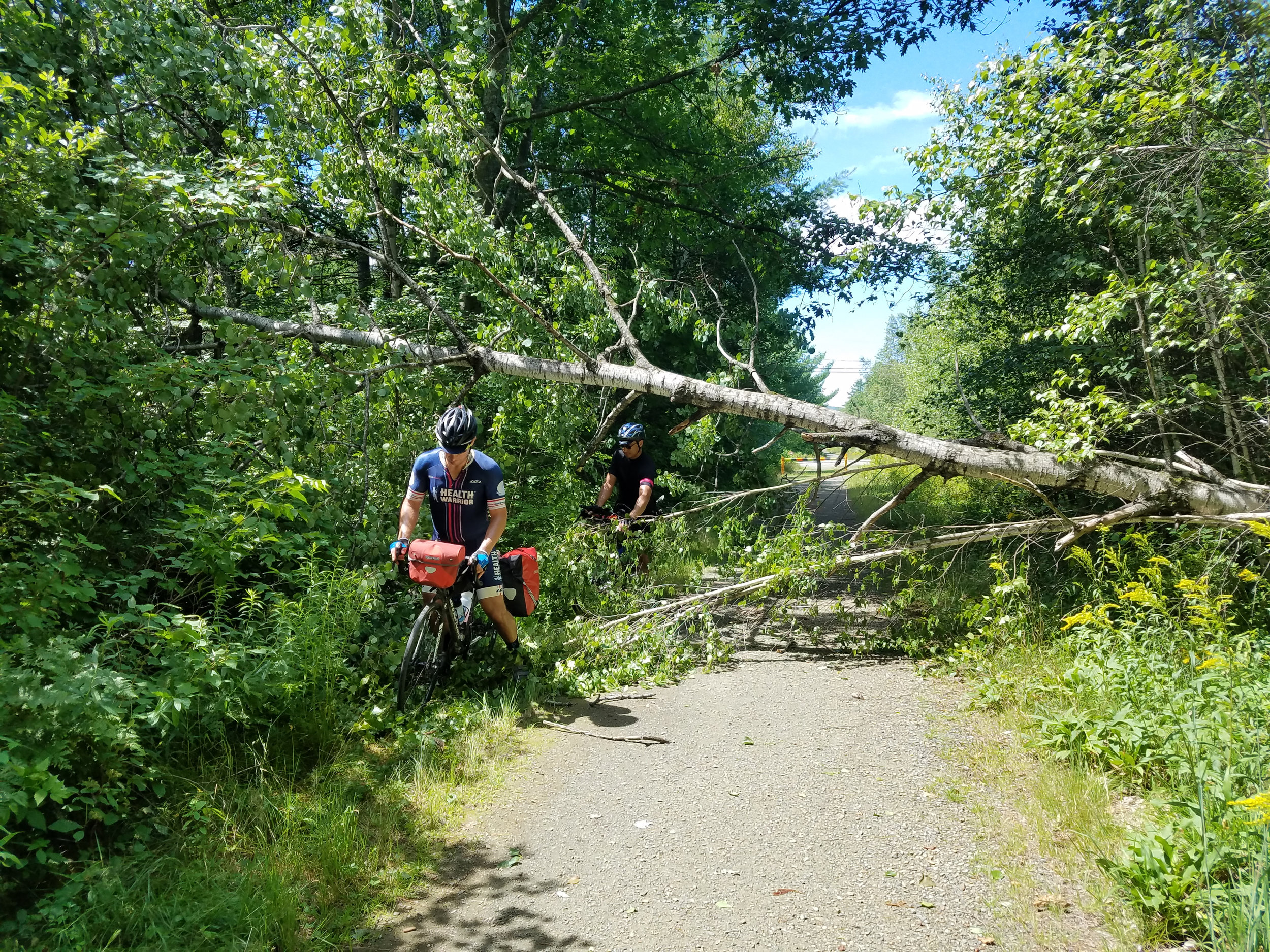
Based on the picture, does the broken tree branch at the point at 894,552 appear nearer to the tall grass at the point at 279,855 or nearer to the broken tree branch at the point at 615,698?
the broken tree branch at the point at 615,698

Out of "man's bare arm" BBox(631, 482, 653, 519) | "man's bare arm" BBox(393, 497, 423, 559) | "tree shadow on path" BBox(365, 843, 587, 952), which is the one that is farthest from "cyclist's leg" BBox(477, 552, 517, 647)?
"man's bare arm" BBox(631, 482, 653, 519)

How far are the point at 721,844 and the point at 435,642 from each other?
239 centimetres

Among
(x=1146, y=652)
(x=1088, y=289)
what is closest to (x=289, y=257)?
(x=1146, y=652)

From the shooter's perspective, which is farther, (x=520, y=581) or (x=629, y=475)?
(x=629, y=475)

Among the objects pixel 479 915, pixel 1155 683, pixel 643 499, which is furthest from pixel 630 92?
pixel 479 915

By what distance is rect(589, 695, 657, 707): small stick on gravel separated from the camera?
17.8 feet

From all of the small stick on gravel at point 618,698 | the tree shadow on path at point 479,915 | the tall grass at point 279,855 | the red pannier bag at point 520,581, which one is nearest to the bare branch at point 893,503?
the small stick on gravel at point 618,698

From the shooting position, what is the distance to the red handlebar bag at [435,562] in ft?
15.0

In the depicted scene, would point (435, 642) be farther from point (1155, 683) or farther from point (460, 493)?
point (1155, 683)

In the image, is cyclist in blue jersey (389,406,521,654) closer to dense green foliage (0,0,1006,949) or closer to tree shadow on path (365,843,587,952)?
dense green foliage (0,0,1006,949)

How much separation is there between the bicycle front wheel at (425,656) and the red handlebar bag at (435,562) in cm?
28

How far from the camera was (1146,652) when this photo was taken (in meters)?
4.42

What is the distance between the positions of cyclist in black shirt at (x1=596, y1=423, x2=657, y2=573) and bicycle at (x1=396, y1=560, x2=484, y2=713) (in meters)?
2.49

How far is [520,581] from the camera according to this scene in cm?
532
